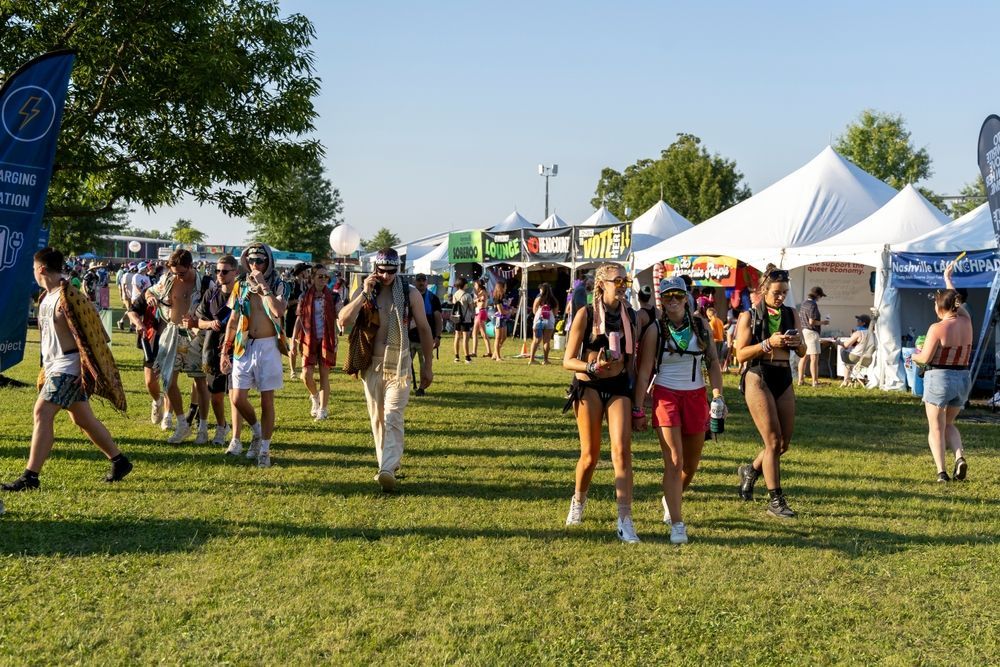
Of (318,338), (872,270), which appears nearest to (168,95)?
(318,338)

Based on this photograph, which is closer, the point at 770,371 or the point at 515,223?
the point at 770,371

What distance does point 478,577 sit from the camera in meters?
5.02

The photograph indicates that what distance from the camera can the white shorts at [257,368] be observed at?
7527mm

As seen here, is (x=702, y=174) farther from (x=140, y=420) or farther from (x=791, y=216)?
(x=140, y=420)

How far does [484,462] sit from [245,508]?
2.61 m

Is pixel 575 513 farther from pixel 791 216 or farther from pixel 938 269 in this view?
pixel 791 216

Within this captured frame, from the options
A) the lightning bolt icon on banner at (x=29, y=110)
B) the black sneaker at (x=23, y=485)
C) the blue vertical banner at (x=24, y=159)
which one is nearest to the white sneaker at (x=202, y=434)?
the black sneaker at (x=23, y=485)

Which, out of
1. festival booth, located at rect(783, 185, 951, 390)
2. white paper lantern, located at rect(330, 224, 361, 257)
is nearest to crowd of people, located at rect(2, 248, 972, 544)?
festival booth, located at rect(783, 185, 951, 390)

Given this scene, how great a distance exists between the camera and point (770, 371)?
6.45m

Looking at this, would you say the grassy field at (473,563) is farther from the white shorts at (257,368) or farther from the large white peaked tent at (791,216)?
the large white peaked tent at (791,216)

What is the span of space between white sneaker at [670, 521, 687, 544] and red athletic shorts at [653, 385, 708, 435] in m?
0.63

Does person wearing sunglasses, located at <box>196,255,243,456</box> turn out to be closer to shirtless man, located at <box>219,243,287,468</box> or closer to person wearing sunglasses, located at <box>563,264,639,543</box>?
shirtless man, located at <box>219,243,287,468</box>

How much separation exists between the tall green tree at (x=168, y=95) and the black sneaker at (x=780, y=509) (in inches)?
301

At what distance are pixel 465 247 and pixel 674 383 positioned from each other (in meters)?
24.2
